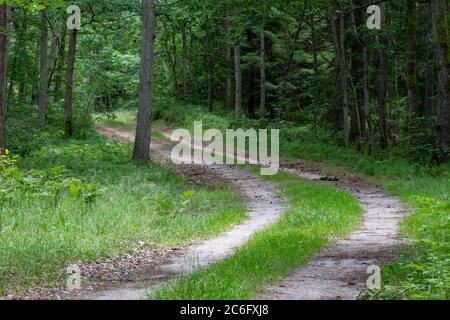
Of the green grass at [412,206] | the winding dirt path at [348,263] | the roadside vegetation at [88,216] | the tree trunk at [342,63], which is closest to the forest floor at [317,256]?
the winding dirt path at [348,263]

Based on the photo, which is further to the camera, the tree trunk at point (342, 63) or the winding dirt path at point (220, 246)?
the tree trunk at point (342, 63)

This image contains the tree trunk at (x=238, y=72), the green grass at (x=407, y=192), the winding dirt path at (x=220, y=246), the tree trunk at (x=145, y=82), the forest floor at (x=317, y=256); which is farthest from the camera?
the tree trunk at (x=238, y=72)

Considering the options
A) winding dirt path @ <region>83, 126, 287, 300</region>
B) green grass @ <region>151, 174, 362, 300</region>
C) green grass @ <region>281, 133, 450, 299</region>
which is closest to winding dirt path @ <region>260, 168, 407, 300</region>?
green grass @ <region>151, 174, 362, 300</region>

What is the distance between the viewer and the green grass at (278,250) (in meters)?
6.74

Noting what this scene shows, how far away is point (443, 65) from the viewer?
62.7 feet

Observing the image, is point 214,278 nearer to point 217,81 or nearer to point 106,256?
point 106,256

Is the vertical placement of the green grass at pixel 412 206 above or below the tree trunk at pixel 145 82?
below

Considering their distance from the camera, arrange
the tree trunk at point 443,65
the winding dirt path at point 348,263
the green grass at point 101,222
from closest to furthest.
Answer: the winding dirt path at point 348,263 → the green grass at point 101,222 → the tree trunk at point 443,65

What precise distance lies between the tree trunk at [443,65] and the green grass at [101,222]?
293 inches

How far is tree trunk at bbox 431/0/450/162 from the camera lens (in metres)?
18.9

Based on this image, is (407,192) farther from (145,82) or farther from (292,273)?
(145,82)

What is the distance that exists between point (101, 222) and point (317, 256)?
14.0 feet

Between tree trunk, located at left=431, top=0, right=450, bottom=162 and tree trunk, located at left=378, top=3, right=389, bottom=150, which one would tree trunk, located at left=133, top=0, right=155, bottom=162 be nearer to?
tree trunk, located at left=378, top=3, right=389, bottom=150

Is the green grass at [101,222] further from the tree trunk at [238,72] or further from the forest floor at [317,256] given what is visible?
the tree trunk at [238,72]
